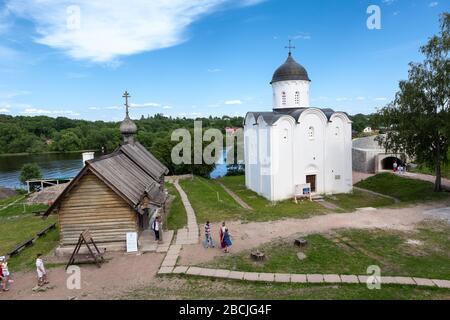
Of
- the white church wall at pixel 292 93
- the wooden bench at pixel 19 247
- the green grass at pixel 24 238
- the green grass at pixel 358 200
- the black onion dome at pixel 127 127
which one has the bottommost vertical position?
the green grass at pixel 24 238

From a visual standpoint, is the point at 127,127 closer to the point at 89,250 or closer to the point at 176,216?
the point at 176,216

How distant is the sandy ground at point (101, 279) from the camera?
10617 mm

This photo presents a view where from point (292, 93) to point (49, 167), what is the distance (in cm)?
6240

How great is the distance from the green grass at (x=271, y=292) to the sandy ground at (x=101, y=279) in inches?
30.4

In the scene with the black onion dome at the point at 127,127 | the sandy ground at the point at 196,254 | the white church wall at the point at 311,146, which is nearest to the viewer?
the sandy ground at the point at 196,254

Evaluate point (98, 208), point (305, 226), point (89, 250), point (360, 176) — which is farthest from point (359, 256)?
point (360, 176)

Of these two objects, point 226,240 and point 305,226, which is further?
point 305,226

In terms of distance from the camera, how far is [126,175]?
1627 centimetres

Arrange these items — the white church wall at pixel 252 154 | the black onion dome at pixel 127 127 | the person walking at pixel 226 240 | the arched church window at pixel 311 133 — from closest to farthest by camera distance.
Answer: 1. the person walking at pixel 226 240
2. the black onion dome at pixel 127 127
3. the arched church window at pixel 311 133
4. the white church wall at pixel 252 154

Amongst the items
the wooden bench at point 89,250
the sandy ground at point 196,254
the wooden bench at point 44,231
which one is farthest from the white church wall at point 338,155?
the wooden bench at point 44,231

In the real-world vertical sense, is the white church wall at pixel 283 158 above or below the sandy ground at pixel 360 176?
above

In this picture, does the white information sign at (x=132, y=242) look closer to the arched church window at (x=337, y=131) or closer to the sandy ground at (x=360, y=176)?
the arched church window at (x=337, y=131)

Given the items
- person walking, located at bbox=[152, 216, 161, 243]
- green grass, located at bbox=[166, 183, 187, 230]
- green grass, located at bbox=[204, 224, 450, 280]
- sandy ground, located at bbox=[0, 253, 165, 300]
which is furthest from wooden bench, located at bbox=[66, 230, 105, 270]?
green grass, located at bbox=[166, 183, 187, 230]

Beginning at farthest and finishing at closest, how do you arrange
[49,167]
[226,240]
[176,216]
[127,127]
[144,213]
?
[49,167] < [127,127] < [176,216] < [144,213] < [226,240]
